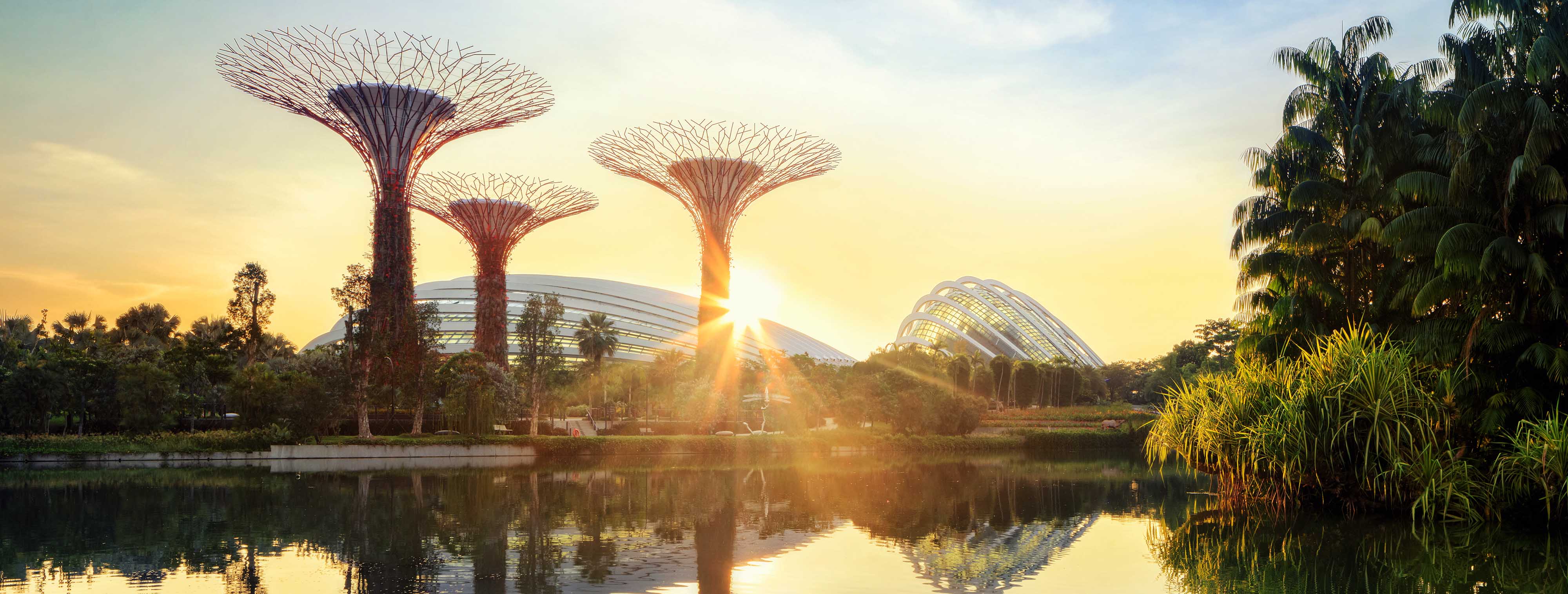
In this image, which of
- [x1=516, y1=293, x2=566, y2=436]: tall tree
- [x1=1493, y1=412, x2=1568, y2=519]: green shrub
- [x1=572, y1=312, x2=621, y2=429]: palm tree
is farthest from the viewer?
[x1=572, y1=312, x2=621, y2=429]: palm tree

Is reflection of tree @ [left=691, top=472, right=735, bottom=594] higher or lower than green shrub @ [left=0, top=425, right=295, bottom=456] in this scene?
lower

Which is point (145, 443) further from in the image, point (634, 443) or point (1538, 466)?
point (1538, 466)

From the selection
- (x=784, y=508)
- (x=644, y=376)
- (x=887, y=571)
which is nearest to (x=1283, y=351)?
(x=784, y=508)

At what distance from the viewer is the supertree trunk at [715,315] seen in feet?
179

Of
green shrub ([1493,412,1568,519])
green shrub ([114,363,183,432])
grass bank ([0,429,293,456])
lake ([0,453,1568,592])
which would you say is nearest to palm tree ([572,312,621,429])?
grass bank ([0,429,293,456])

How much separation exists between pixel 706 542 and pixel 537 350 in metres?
33.1

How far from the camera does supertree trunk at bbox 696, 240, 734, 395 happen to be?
5444 cm

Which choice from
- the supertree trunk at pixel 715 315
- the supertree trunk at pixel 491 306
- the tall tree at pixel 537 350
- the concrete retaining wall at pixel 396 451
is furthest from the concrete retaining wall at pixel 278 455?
the supertree trunk at pixel 491 306

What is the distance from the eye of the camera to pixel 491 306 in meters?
58.9

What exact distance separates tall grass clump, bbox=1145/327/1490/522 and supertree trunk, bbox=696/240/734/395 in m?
33.8

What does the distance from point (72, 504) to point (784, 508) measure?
14.4m

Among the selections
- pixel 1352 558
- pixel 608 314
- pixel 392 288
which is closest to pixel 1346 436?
pixel 1352 558

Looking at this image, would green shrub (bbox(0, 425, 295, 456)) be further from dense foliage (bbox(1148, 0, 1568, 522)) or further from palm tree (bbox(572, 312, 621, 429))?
dense foliage (bbox(1148, 0, 1568, 522))

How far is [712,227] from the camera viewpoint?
5406 centimetres
